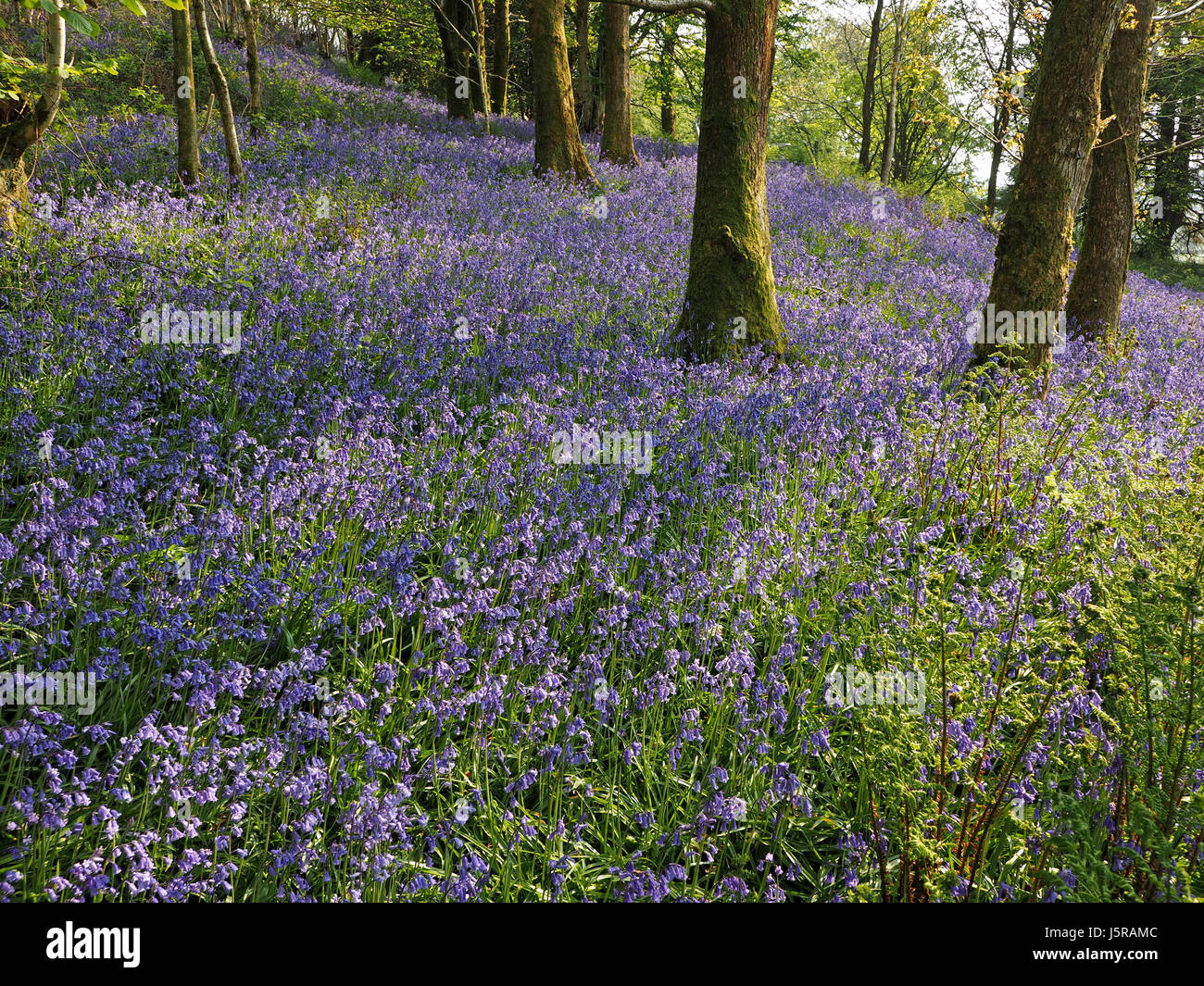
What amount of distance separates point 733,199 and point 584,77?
47.4 ft

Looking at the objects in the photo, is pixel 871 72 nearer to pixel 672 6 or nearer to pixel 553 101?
pixel 553 101

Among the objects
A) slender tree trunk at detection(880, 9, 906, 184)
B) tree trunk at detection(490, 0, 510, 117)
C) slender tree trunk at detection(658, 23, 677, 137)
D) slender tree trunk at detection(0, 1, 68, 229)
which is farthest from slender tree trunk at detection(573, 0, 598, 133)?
slender tree trunk at detection(0, 1, 68, 229)

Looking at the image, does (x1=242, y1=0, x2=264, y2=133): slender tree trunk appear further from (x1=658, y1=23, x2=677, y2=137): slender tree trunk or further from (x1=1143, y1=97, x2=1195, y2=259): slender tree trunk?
(x1=1143, y1=97, x2=1195, y2=259): slender tree trunk

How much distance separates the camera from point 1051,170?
6.30 meters

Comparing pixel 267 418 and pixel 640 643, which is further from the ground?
pixel 267 418

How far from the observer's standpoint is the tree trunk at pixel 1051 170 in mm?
6086

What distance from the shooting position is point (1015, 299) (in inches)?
255

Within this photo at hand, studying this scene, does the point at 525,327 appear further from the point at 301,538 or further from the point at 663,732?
the point at 663,732

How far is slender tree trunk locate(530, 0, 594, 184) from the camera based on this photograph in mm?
12242

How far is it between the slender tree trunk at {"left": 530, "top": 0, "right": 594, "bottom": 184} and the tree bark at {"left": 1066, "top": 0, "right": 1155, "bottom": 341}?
7296mm

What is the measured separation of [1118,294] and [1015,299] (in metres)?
3.58

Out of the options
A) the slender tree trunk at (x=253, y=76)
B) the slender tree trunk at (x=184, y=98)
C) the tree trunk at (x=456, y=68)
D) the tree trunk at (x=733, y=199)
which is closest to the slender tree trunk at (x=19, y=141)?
the slender tree trunk at (x=184, y=98)

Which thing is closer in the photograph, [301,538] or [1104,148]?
[301,538]
